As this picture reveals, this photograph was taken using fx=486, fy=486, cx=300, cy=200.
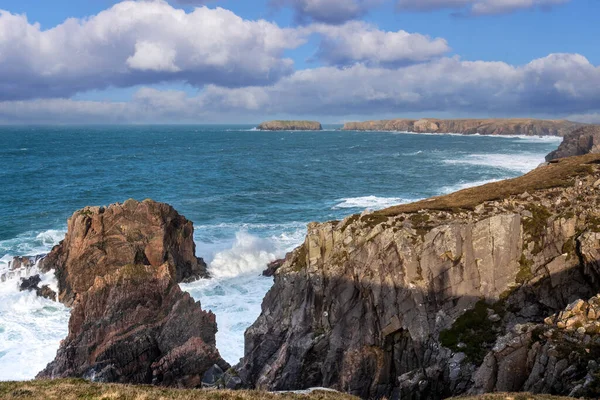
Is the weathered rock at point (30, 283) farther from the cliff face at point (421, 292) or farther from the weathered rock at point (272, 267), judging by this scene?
the cliff face at point (421, 292)

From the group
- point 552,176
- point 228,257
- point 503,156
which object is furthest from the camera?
point 503,156

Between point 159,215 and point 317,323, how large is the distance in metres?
28.2

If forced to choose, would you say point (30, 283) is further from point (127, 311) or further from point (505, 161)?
point (505, 161)

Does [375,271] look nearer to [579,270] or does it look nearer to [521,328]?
[521,328]

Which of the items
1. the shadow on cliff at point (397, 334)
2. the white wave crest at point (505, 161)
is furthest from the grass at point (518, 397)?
the white wave crest at point (505, 161)

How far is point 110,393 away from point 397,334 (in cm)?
1503

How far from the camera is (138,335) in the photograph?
35375 millimetres

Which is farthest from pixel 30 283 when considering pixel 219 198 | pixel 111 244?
pixel 219 198

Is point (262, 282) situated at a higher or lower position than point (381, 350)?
lower

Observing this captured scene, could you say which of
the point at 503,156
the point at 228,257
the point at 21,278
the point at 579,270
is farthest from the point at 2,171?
the point at 503,156

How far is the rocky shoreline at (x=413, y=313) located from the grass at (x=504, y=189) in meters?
0.22

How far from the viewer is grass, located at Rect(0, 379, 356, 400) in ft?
60.0

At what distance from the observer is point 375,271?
2845cm

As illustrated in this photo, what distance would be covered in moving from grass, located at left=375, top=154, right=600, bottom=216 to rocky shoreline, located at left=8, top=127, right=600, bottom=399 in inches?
8.8
